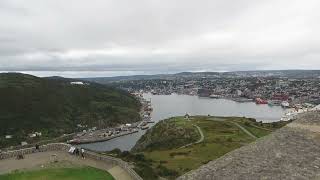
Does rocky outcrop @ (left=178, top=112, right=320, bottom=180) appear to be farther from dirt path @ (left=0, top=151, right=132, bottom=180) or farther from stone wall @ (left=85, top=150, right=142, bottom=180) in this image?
dirt path @ (left=0, top=151, right=132, bottom=180)

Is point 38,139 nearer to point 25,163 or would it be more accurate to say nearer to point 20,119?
point 20,119

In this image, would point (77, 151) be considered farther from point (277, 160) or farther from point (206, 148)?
point (277, 160)

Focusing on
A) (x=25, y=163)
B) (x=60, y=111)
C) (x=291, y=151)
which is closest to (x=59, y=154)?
(x=25, y=163)

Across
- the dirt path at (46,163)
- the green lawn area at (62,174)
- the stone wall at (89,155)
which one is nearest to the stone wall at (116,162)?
the stone wall at (89,155)

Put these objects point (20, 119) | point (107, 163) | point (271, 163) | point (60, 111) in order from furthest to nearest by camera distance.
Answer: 1. point (60, 111)
2. point (20, 119)
3. point (107, 163)
4. point (271, 163)

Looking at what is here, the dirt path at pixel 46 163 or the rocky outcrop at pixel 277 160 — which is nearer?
the rocky outcrop at pixel 277 160

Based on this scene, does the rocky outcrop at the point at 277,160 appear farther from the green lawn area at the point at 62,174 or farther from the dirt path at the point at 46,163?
the green lawn area at the point at 62,174

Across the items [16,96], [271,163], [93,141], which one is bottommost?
[93,141]
